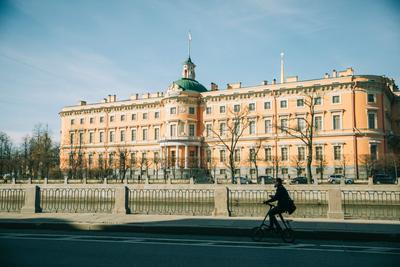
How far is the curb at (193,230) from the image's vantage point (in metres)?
10.3

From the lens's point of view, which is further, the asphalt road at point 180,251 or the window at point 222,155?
the window at point 222,155

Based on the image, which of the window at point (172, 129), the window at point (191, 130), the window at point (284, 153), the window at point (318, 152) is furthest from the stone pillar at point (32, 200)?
the window at point (191, 130)

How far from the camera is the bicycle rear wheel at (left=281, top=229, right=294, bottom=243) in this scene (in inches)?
396

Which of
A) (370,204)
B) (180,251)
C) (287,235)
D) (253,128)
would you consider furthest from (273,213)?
(253,128)

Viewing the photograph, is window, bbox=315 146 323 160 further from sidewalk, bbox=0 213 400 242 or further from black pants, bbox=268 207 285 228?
black pants, bbox=268 207 285 228

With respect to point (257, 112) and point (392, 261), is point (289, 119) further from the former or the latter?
point (392, 261)

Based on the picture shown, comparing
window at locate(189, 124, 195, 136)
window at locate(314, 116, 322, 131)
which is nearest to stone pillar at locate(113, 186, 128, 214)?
window at locate(314, 116, 322, 131)

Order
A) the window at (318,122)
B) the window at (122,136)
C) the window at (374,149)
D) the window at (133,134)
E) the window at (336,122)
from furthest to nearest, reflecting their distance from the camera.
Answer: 1. the window at (122,136)
2. the window at (133,134)
3. the window at (318,122)
4. the window at (336,122)
5. the window at (374,149)

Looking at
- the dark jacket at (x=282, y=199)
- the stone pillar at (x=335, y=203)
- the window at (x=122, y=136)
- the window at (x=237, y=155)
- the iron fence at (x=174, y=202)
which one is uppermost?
the window at (x=122, y=136)

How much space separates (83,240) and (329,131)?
165 ft

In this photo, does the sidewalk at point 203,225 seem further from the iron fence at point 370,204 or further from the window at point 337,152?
the window at point 337,152

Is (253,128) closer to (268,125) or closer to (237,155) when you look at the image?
(268,125)

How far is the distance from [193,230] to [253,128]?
50569 millimetres

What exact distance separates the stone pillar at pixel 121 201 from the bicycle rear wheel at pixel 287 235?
25.6 ft
